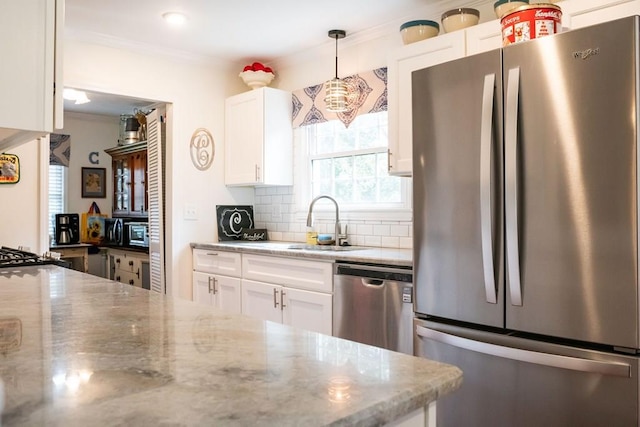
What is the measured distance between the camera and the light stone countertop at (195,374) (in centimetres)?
65

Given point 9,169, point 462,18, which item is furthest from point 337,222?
point 9,169

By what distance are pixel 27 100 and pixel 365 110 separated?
8.59 ft

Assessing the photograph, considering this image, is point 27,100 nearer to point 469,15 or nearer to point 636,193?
point 636,193

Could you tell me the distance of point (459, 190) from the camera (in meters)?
2.02

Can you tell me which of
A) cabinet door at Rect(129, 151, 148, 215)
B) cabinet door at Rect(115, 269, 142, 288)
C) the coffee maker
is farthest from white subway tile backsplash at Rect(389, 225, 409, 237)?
the coffee maker

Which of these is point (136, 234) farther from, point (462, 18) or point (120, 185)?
point (462, 18)

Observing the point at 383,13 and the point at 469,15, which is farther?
the point at 383,13

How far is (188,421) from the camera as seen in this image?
618mm

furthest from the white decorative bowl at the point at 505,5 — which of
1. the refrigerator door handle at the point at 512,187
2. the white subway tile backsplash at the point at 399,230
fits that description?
the white subway tile backsplash at the point at 399,230

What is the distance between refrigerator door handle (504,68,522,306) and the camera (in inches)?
71.7

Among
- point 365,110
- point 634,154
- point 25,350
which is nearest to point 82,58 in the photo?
point 365,110

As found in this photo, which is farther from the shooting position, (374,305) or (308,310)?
(308,310)

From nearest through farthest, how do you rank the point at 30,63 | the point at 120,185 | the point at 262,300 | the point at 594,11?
1. the point at 30,63
2. the point at 594,11
3. the point at 262,300
4. the point at 120,185

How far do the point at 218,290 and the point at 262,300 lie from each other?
1.81ft
